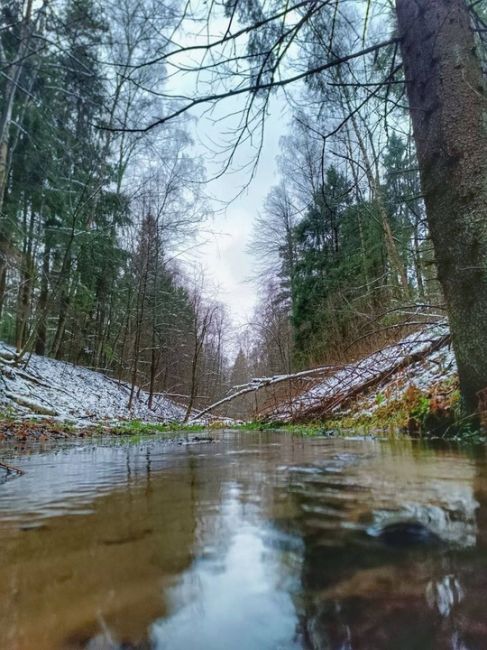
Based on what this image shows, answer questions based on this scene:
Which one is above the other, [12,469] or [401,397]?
[401,397]

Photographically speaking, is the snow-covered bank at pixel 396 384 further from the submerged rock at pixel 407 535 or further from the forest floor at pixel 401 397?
the submerged rock at pixel 407 535

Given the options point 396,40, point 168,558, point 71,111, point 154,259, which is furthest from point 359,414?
point 154,259

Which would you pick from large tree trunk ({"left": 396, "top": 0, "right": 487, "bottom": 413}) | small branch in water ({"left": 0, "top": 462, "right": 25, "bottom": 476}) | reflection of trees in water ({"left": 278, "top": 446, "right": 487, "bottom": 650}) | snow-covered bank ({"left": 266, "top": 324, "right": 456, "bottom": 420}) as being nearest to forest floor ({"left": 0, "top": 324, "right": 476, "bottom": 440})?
snow-covered bank ({"left": 266, "top": 324, "right": 456, "bottom": 420})

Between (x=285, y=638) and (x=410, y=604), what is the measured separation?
169 mm

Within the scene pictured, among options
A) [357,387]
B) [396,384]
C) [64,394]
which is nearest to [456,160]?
[396,384]

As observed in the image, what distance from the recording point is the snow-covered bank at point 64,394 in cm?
769

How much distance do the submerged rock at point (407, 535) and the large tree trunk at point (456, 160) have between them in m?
1.72

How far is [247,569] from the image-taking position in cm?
62

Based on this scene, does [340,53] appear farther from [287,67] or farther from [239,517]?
[239,517]

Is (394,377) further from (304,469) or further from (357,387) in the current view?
(304,469)

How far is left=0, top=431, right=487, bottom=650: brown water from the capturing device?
0.44m

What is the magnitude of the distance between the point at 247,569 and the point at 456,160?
2390 millimetres

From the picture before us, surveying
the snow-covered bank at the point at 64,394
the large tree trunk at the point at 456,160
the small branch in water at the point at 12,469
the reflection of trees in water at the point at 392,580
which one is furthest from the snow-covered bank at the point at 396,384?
the snow-covered bank at the point at 64,394

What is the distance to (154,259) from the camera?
13.5 meters
